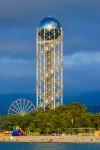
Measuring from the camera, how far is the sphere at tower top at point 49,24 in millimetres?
151000

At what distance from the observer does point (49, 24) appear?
15150cm

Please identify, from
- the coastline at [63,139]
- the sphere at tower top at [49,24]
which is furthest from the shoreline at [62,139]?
the sphere at tower top at [49,24]

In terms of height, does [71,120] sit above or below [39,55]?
below

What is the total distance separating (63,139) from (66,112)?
807 inches

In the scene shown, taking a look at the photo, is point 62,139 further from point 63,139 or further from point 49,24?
point 49,24

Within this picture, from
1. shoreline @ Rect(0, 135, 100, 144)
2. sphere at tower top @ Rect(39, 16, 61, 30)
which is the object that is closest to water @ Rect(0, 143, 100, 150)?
shoreline @ Rect(0, 135, 100, 144)

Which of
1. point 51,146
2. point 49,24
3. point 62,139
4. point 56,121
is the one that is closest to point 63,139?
point 62,139

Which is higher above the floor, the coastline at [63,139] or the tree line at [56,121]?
the tree line at [56,121]

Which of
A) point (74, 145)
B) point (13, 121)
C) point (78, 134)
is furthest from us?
point (13, 121)

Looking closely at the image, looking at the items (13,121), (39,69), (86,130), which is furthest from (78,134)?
(39,69)

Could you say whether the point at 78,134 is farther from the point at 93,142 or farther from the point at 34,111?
the point at 34,111

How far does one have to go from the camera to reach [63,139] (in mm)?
115188

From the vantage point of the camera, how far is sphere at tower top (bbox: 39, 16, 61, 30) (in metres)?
151

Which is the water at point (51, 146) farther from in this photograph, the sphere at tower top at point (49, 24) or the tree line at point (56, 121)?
the sphere at tower top at point (49, 24)
